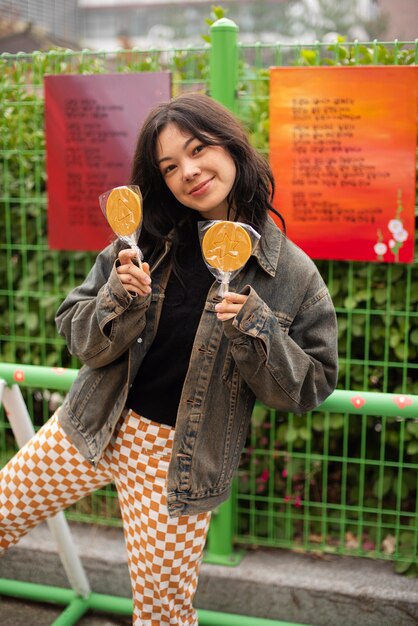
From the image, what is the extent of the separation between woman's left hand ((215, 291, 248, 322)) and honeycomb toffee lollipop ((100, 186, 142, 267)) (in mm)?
293

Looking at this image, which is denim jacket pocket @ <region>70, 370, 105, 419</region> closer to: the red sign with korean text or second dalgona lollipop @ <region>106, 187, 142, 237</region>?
second dalgona lollipop @ <region>106, 187, 142, 237</region>

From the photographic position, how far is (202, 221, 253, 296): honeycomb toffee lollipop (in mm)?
1730

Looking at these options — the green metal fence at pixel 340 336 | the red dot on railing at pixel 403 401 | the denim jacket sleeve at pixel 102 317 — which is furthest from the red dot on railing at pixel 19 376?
the red dot on railing at pixel 403 401

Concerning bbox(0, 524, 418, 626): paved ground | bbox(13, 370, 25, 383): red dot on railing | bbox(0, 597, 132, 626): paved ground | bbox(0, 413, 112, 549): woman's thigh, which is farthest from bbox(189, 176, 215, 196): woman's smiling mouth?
bbox(0, 597, 132, 626): paved ground

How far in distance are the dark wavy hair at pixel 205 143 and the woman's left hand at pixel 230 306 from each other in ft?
1.06

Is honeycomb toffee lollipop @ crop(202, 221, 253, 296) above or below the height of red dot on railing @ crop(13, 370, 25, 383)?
above

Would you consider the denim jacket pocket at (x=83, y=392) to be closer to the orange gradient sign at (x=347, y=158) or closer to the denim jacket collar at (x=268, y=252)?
the denim jacket collar at (x=268, y=252)

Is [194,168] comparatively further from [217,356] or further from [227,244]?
[217,356]

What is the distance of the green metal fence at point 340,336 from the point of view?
2.98 metres

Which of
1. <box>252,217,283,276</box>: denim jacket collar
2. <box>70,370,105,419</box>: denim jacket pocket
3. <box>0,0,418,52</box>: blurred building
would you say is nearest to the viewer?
<box>252,217,283,276</box>: denim jacket collar

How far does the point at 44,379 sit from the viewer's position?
2381 millimetres

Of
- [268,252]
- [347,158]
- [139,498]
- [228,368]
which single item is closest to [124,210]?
[268,252]

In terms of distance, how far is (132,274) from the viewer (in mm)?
1808

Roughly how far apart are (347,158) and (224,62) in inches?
24.2
